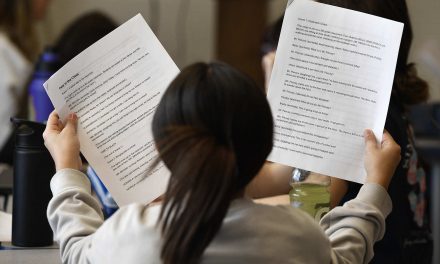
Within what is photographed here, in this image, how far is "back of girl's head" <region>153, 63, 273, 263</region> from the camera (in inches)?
41.7

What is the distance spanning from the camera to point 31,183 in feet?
4.99

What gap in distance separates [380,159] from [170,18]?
3.17m

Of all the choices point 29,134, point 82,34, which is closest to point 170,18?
point 82,34

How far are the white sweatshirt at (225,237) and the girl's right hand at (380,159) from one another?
0.45 ft

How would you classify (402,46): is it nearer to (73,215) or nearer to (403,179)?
(403,179)

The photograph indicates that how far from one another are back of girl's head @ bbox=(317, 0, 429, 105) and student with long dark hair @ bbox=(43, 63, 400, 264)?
0.61 metres

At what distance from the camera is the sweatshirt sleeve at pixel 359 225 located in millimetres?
1270

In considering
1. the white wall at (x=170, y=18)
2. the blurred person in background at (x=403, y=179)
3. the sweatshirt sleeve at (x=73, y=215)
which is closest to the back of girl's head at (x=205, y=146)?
the sweatshirt sleeve at (x=73, y=215)

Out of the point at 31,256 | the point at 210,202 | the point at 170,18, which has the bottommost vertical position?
the point at 170,18

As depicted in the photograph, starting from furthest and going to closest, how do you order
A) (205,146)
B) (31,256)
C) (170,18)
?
(170,18)
(31,256)
(205,146)

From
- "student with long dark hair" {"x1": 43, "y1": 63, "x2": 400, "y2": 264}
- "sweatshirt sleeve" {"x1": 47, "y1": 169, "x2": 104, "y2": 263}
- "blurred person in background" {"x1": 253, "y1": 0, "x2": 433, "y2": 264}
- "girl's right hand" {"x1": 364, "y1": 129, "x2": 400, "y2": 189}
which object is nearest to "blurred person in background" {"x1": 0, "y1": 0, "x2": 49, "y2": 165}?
"blurred person in background" {"x1": 253, "y1": 0, "x2": 433, "y2": 264}

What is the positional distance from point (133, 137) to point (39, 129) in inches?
8.4

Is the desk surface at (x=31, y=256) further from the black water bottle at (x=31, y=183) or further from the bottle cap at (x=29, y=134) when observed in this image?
the bottle cap at (x=29, y=134)

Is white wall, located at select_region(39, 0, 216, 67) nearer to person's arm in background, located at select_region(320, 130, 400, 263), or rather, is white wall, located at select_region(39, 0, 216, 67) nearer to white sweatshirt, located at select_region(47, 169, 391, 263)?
person's arm in background, located at select_region(320, 130, 400, 263)
